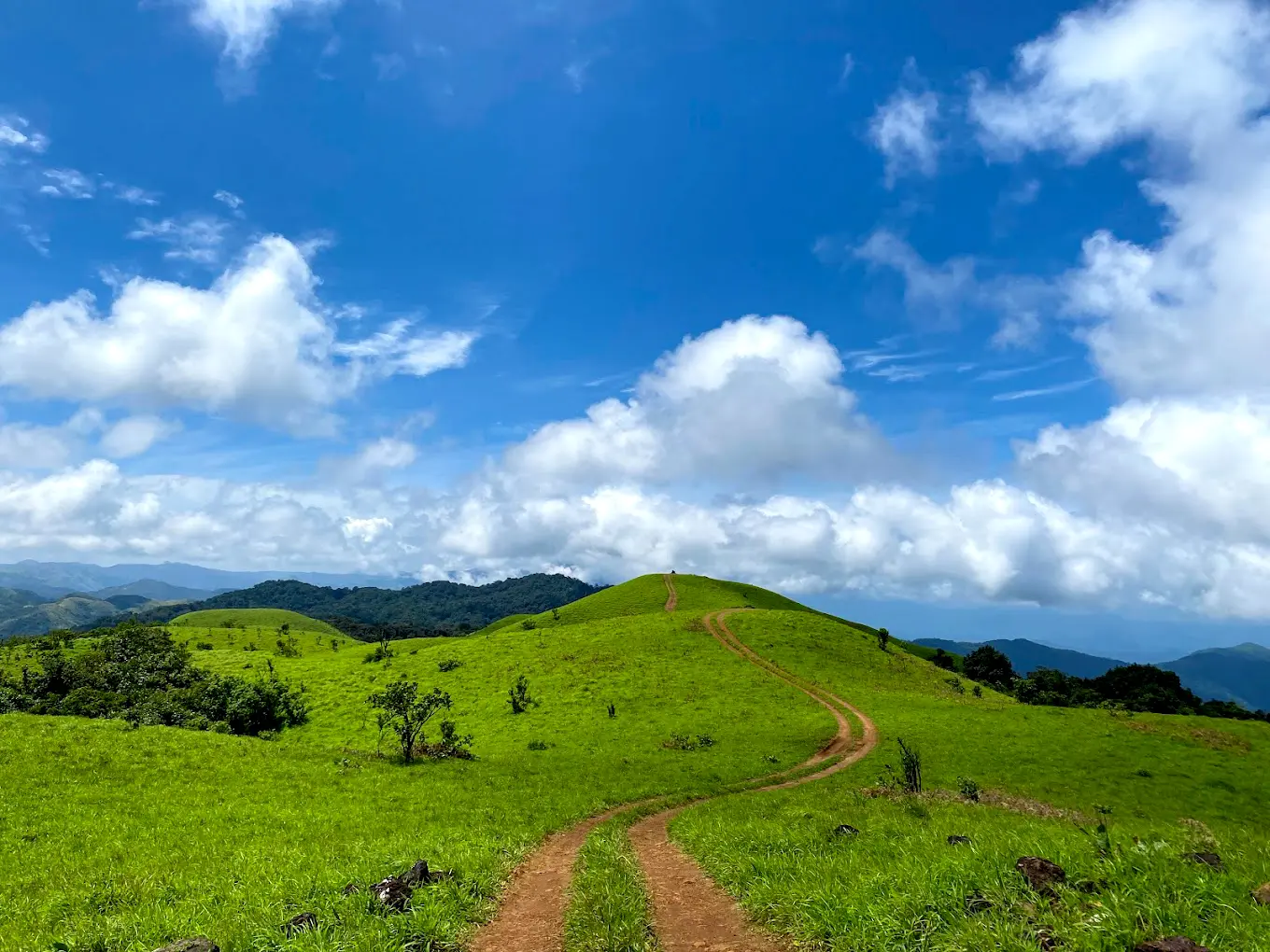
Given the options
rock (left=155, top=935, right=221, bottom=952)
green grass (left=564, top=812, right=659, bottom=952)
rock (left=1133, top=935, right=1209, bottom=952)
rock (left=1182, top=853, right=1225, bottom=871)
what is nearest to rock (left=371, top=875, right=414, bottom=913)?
rock (left=155, top=935, right=221, bottom=952)

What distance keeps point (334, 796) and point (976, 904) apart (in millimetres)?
32173

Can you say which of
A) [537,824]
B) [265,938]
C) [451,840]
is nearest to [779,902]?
[265,938]

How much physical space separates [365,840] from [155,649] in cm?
8702

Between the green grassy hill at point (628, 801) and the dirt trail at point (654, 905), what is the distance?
64cm

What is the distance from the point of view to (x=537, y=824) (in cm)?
2777

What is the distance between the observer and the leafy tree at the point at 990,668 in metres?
137

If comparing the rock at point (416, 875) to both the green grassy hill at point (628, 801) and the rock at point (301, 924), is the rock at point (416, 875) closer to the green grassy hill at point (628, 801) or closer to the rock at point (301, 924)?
the green grassy hill at point (628, 801)

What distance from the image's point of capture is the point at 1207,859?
12.1 metres

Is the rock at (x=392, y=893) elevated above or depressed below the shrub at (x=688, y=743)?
above

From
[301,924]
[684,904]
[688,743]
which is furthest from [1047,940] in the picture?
[688,743]

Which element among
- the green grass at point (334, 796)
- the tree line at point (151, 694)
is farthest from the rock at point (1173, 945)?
the tree line at point (151, 694)

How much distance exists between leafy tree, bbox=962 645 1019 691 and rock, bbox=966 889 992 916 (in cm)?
14519

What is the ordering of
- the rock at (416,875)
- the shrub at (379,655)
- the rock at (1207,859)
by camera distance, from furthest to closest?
the shrub at (379,655)
the rock at (416,875)
the rock at (1207,859)

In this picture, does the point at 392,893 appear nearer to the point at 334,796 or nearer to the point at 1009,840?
the point at 1009,840
